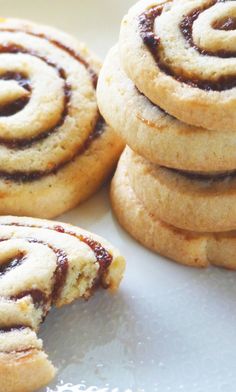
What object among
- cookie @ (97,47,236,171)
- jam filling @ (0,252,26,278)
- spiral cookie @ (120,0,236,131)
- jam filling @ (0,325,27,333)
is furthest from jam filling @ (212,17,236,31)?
jam filling @ (0,325,27,333)

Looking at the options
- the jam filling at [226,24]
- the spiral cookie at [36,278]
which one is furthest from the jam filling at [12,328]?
the jam filling at [226,24]

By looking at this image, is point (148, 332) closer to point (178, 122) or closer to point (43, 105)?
point (178, 122)

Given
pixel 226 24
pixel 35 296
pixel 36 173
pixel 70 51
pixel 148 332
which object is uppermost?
pixel 226 24

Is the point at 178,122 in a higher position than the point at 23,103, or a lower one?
higher

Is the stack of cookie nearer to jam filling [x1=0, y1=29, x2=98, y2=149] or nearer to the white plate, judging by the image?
the white plate

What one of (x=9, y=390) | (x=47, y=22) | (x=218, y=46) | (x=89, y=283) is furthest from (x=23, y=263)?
(x=47, y=22)

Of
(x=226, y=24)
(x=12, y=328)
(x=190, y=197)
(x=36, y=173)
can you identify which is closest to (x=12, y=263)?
(x=12, y=328)
